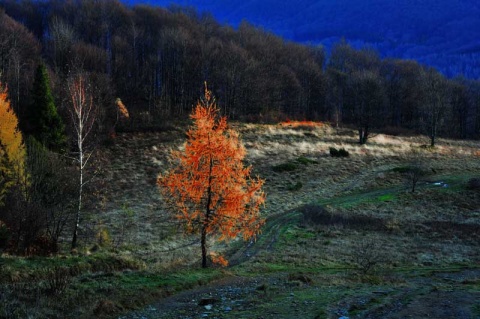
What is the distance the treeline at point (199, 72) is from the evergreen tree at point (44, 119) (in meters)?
5.67

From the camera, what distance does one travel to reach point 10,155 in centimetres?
2541

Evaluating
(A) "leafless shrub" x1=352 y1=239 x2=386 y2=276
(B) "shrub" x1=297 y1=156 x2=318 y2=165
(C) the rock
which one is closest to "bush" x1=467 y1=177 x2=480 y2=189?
(B) "shrub" x1=297 y1=156 x2=318 y2=165

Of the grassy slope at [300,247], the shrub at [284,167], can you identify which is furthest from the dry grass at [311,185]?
the shrub at [284,167]

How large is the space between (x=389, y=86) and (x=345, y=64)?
A: 63.4ft

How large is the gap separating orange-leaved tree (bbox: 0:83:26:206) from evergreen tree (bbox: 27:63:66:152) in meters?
11.9

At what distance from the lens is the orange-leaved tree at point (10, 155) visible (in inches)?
888

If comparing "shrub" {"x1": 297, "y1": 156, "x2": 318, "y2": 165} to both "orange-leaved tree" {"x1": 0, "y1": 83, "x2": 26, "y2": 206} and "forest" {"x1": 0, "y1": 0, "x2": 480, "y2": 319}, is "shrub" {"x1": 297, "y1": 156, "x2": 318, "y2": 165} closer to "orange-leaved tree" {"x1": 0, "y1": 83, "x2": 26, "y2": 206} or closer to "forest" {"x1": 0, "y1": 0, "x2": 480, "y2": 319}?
"forest" {"x1": 0, "y1": 0, "x2": 480, "y2": 319}

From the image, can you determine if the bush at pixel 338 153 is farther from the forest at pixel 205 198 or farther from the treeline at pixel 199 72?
the treeline at pixel 199 72

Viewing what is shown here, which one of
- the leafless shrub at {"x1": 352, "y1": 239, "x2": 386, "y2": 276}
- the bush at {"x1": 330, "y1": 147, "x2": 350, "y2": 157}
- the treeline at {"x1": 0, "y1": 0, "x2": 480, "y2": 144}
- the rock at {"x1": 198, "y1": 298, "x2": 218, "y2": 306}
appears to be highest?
the treeline at {"x1": 0, "y1": 0, "x2": 480, "y2": 144}

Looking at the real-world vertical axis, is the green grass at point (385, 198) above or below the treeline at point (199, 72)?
below

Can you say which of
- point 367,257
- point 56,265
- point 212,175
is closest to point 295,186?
point 367,257

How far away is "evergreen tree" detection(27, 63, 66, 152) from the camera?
1587 inches

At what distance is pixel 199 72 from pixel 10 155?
201ft

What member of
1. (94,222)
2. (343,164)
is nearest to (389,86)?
(343,164)
